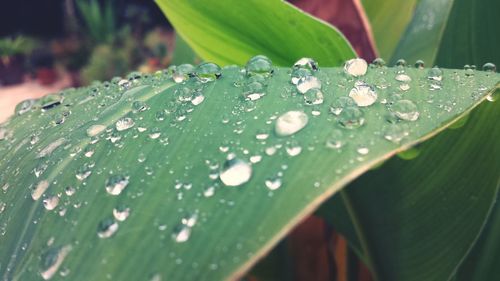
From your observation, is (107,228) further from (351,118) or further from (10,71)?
(10,71)

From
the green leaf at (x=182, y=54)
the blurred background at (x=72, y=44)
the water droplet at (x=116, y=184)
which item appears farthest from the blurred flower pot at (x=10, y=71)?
the water droplet at (x=116, y=184)

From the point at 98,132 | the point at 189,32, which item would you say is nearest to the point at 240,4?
the point at 189,32

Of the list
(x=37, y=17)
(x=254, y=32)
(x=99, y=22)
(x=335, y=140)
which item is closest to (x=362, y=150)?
(x=335, y=140)

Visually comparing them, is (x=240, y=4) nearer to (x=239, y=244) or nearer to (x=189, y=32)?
(x=189, y=32)

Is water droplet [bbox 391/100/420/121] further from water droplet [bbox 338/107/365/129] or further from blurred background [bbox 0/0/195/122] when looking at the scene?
blurred background [bbox 0/0/195/122]

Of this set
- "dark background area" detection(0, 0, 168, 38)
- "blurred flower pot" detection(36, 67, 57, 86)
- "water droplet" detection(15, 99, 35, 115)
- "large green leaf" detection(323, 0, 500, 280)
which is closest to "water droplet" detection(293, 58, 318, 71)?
"large green leaf" detection(323, 0, 500, 280)

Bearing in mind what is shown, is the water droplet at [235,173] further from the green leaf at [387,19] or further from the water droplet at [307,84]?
the green leaf at [387,19]
